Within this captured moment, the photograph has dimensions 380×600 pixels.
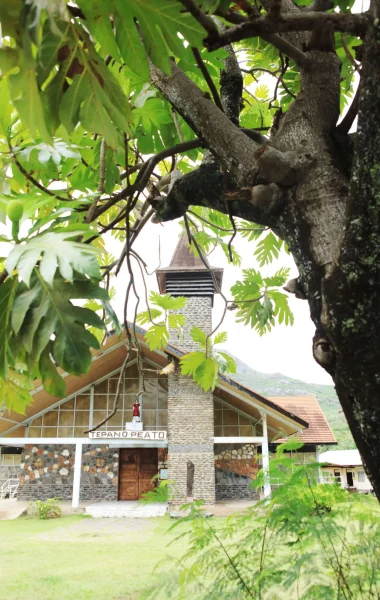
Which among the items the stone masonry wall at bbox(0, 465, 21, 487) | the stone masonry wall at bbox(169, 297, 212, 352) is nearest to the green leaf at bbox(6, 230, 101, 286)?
the stone masonry wall at bbox(169, 297, 212, 352)

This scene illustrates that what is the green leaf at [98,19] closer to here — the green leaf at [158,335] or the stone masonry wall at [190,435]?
the green leaf at [158,335]

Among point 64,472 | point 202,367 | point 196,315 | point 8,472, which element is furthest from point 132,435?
point 202,367

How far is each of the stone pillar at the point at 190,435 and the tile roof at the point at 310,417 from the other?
177 cm

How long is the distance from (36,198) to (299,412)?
40.7 feet

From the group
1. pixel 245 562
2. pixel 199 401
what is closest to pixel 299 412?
pixel 199 401

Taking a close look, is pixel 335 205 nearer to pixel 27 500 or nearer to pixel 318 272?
pixel 318 272

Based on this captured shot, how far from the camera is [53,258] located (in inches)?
25.7

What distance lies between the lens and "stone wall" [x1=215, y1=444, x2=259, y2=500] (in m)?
10.5

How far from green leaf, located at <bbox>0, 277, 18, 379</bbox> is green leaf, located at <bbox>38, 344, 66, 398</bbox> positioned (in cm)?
5

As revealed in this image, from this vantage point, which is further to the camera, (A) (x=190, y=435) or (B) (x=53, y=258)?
(A) (x=190, y=435)

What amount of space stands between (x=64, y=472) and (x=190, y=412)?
11.1ft

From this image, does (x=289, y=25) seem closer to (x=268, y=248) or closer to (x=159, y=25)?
(x=159, y=25)

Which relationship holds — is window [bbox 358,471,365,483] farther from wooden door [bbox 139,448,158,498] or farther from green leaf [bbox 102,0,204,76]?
green leaf [bbox 102,0,204,76]

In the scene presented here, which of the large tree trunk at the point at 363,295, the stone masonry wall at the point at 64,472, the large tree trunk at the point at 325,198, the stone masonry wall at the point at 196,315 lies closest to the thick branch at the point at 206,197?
the large tree trunk at the point at 325,198
